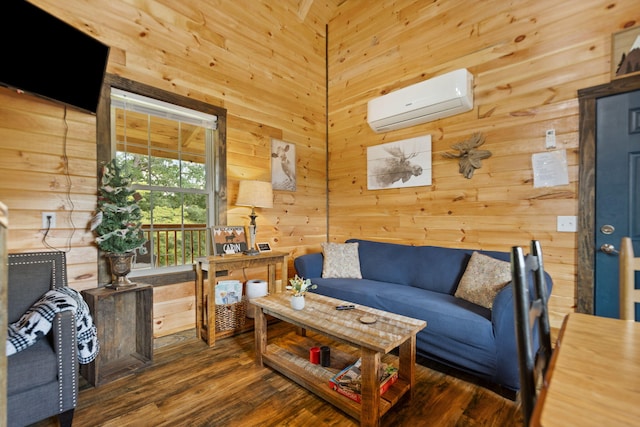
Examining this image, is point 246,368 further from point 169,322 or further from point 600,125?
point 600,125

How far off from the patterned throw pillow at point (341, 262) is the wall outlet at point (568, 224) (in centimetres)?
187

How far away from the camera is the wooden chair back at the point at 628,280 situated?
1.18 metres

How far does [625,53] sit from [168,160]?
3.84m

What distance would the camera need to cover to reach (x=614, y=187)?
212cm

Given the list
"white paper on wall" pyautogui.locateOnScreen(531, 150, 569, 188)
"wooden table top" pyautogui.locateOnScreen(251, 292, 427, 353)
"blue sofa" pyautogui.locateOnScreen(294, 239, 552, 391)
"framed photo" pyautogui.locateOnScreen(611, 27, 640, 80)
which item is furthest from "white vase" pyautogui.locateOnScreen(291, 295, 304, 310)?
"framed photo" pyautogui.locateOnScreen(611, 27, 640, 80)

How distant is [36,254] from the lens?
6.02ft

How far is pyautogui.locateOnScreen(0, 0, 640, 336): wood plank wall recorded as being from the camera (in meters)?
2.18

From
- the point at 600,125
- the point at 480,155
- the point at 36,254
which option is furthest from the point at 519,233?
the point at 36,254

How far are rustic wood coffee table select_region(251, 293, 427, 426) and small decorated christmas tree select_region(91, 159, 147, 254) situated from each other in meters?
1.09

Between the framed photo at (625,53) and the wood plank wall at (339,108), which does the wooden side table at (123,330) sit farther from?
the framed photo at (625,53)

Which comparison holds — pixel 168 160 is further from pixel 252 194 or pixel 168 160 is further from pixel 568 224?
pixel 568 224

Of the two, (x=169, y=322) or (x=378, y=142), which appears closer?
(x=169, y=322)

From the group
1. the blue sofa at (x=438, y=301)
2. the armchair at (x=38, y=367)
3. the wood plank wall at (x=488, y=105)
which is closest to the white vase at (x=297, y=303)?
the blue sofa at (x=438, y=301)

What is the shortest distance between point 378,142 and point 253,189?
171cm
